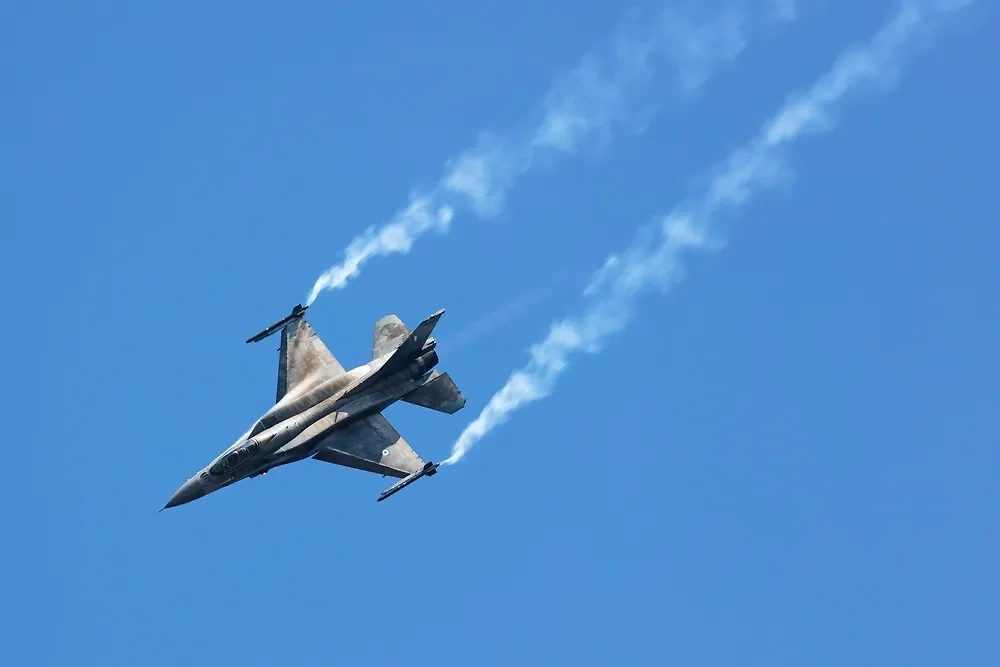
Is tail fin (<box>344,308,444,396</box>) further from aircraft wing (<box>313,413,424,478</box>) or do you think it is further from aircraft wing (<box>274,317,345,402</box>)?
aircraft wing (<box>274,317,345,402</box>)

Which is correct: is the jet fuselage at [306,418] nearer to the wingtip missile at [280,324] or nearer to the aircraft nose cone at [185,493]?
the aircraft nose cone at [185,493]

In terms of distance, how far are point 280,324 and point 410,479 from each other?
14.5 meters

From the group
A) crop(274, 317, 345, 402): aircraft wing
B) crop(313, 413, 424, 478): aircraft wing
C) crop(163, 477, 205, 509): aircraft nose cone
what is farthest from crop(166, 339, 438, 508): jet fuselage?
crop(274, 317, 345, 402): aircraft wing

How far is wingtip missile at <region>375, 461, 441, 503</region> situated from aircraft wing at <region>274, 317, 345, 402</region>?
947 centimetres

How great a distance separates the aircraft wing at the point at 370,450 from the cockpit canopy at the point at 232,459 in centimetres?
463

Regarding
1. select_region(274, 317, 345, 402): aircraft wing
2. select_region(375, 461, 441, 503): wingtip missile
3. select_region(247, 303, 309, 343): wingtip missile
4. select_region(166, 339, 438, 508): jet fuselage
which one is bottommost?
select_region(375, 461, 441, 503): wingtip missile

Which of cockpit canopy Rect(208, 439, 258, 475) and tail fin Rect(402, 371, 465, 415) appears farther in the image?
tail fin Rect(402, 371, 465, 415)

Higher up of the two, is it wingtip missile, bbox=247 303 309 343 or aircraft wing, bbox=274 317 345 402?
wingtip missile, bbox=247 303 309 343

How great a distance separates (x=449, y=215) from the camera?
291ft

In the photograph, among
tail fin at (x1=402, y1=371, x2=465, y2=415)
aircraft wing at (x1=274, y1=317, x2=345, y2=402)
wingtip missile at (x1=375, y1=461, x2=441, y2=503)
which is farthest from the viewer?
aircraft wing at (x1=274, y1=317, x2=345, y2=402)

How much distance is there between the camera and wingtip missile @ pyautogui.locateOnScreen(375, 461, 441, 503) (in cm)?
8388

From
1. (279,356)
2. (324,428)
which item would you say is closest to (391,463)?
(324,428)

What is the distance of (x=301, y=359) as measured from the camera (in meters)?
90.9

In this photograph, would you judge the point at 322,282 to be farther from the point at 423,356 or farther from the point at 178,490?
the point at 178,490
